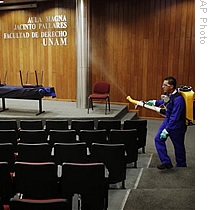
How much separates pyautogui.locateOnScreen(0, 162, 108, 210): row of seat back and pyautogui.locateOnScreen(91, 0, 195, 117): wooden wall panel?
6290 mm

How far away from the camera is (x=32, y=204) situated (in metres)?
2.14

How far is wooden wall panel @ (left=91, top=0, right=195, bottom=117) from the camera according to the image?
8.62 m

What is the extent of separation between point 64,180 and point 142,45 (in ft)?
22.0

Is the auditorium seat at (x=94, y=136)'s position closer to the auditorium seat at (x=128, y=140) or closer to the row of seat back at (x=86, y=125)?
the auditorium seat at (x=128, y=140)

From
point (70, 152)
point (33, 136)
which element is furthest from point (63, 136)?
point (70, 152)

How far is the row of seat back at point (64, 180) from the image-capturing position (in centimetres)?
298

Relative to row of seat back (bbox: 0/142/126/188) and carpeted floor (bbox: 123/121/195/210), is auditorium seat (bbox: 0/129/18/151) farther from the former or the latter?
carpeted floor (bbox: 123/121/195/210)

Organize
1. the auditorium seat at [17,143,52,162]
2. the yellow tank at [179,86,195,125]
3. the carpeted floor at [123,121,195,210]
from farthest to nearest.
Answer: the yellow tank at [179,86,195,125] → the auditorium seat at [17,143,52,162] → the carpeted floor at [123,121,195,210]

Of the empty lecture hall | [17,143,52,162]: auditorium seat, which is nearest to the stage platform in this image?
the empty lecture hall

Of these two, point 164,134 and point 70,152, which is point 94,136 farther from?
point 164,134

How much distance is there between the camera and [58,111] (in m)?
8.27

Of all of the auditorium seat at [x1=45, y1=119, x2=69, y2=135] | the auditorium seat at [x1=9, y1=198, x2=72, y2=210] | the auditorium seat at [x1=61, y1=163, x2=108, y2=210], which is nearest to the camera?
the auditorium seat at [x1=9, y1=198, x2=72, y2=210]
